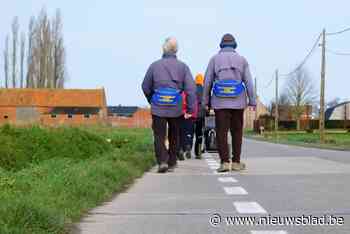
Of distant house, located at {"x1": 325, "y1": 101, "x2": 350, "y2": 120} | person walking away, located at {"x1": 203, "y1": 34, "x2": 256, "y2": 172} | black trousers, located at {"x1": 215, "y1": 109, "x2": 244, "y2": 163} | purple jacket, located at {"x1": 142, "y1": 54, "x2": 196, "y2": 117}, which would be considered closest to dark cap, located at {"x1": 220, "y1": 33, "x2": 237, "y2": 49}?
person walking away, located at {"x1": 203, "y1": 34, "x2": 256, "y2": 172}

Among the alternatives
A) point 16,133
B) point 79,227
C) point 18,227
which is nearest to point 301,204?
point 79,227

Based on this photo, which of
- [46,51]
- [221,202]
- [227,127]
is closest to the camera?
[221,202]

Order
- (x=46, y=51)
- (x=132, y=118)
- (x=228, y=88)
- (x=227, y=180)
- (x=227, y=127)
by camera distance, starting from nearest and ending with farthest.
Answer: (x=227, y=180) → (x=228, y=88) → (x=227, y=127) → (x=46, y=51) → (x=132, y=118)

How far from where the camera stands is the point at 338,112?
134750mm

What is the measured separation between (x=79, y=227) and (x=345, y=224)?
224 centimetres

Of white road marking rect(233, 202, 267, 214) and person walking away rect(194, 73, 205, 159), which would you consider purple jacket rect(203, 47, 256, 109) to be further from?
person walking away rect(194, 73, 205, 159)

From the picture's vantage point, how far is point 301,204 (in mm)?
7547

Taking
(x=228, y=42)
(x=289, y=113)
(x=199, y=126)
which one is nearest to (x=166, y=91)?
(x=228, y=42)

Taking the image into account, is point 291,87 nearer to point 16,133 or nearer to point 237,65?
point 16,133

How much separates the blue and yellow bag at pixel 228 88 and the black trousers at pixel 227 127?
0.26 m

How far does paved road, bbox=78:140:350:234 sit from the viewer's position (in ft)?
20.4

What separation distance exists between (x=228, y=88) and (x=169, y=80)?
42.5 inches

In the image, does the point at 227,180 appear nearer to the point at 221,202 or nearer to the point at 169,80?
the point at 169,80

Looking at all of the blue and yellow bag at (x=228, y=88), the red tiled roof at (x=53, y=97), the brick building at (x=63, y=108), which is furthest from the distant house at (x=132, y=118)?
the blue and yellow bag at (x=228, y=88)
